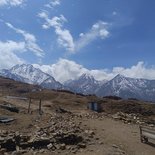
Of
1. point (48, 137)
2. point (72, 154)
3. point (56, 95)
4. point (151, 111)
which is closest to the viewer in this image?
point (72, 154)

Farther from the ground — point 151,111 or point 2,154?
point 151,111

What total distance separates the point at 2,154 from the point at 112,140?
726 centimetres

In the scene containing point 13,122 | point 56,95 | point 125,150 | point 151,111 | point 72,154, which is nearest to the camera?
point 72,154

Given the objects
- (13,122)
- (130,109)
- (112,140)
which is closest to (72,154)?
(112,140)

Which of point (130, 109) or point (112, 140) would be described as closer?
point (112, 140)

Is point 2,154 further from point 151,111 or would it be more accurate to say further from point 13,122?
point 151,111

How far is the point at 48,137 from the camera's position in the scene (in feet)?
65.3

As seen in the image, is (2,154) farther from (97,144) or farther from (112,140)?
(112,140)

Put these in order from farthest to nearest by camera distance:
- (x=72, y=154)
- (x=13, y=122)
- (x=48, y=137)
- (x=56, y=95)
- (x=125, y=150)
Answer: (x=56, y=95)
(x=13, y=122)
(x=48, y=137)
(x=125, y=150)
(x=72, y=154)

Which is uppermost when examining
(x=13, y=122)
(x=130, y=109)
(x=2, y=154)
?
(x=130, y=109)

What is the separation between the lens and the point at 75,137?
20.3m

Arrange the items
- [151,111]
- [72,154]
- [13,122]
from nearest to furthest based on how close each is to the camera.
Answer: [72,154] < [13,122] < [151,111]

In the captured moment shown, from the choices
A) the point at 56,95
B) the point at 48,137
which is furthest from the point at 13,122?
the point at 56,95

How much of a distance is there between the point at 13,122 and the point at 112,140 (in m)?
13.0
